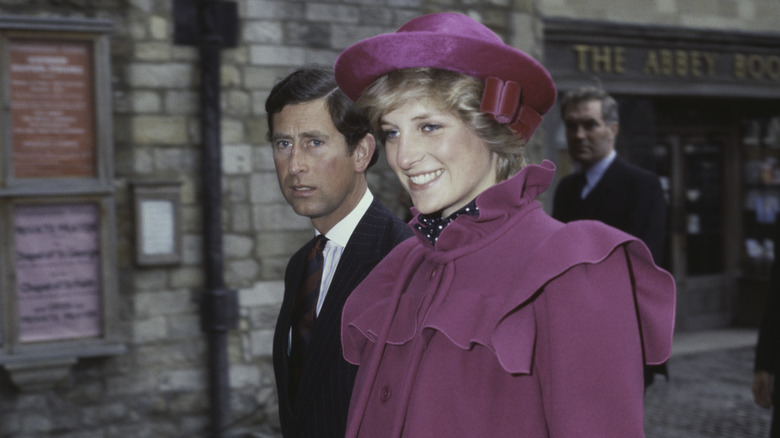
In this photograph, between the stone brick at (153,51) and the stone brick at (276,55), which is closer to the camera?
the stone brick at (153,51)

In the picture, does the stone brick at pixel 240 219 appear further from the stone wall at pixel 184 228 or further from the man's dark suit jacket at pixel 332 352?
the man's dark suit jacket at pixel 332 352

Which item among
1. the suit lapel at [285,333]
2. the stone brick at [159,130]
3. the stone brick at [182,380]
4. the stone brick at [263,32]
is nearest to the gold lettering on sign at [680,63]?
the stone brick at [263,32]

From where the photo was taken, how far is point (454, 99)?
151 centimetres

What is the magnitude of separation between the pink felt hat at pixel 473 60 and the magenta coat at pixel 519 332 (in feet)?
0.37

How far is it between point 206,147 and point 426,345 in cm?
424

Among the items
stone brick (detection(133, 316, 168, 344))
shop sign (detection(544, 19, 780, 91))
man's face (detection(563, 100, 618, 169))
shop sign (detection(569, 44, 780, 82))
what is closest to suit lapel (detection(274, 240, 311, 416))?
man's face (detection(563, 100, 618, 169))

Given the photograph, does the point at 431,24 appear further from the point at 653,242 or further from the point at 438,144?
the point at 653,242

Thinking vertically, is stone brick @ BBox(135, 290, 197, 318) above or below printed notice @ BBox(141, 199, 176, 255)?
below

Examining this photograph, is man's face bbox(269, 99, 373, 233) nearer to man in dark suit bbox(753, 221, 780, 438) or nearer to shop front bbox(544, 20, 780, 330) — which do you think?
man in dark suit bbox(753, 221, 780, 438)

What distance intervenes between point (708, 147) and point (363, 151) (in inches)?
365

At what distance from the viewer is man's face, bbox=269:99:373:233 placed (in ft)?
6.08

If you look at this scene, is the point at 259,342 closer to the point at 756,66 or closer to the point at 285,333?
the point at 285,333

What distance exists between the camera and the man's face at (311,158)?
1.85 meters

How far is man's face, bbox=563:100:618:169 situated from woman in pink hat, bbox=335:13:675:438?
9.17 ft
